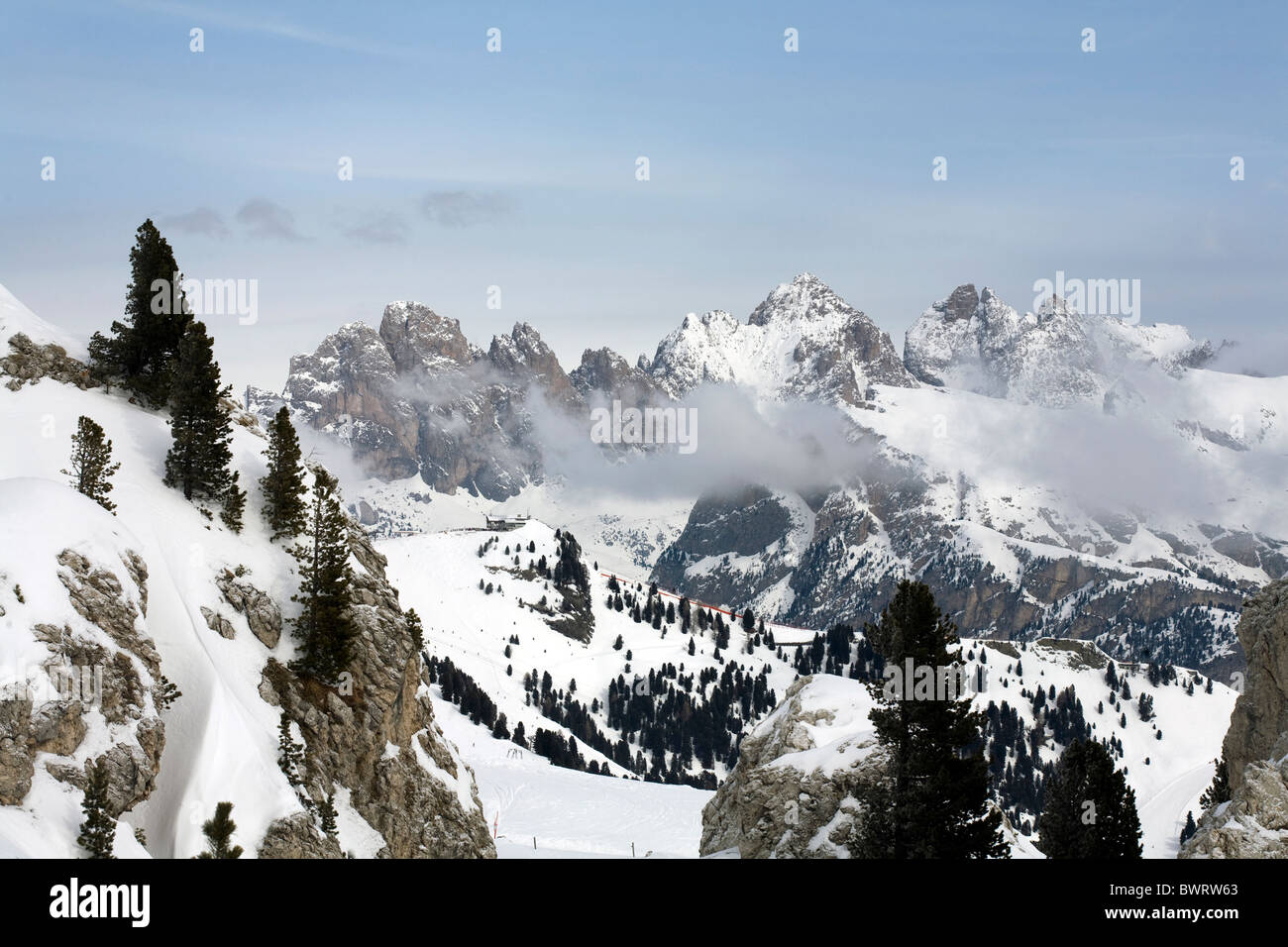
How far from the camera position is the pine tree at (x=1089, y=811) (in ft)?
177

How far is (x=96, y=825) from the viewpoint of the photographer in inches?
1417

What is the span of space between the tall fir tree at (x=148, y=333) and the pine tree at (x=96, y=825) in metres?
40.6

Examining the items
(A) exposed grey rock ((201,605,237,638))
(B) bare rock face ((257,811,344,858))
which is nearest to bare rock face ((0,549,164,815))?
(B) bare rock face ((257,811,344,858))

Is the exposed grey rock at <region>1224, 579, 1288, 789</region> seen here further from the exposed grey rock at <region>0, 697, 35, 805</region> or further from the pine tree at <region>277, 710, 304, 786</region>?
the exposed grey rock at <region>0, 697, 35, 805</region>

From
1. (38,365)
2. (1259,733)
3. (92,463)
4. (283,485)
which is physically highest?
(38,365)

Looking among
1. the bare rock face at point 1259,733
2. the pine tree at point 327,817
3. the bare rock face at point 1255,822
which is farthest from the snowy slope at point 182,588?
the bare rock face at point 1259,733

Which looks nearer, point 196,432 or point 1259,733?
point 1259,733

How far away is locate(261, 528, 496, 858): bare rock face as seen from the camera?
61.2m

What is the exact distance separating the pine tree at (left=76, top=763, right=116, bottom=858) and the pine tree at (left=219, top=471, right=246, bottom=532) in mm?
29127

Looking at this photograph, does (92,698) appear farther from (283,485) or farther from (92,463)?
(283,485)

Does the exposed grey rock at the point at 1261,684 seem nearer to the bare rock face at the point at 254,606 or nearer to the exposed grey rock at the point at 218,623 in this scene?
the bare rock face at the point at 254,606

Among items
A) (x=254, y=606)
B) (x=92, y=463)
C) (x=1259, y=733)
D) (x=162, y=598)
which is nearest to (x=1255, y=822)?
(x=1259, y=733)

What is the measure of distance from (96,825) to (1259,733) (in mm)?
54569
